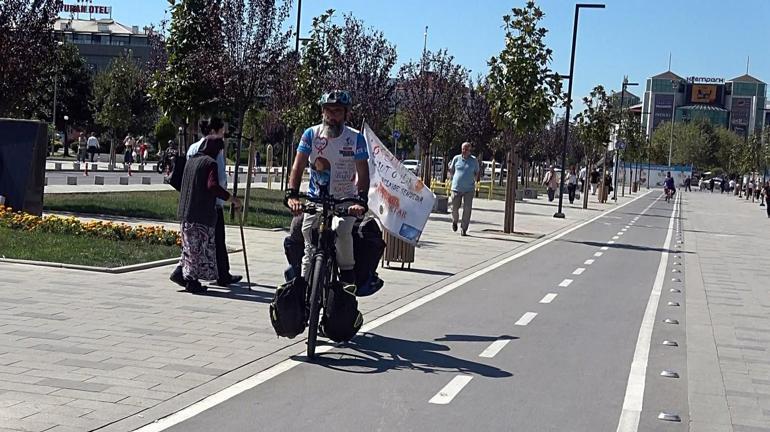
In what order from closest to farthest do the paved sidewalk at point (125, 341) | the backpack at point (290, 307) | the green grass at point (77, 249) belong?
the paved sidewalk at point (125, 341)
the backpack at point (290, 307)
the green grass at point (77, 249)

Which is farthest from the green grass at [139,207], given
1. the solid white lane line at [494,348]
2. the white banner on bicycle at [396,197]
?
the solid white lane line at [494,348]

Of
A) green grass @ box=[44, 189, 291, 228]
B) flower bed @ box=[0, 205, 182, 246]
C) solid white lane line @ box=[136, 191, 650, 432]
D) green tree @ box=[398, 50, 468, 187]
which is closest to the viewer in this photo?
solid white lane line @ box=[136, 191, 650, 432]

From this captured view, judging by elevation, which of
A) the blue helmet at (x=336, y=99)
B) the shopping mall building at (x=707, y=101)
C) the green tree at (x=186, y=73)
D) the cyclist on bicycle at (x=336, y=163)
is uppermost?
the shopping mall building at (x=707, y=101)

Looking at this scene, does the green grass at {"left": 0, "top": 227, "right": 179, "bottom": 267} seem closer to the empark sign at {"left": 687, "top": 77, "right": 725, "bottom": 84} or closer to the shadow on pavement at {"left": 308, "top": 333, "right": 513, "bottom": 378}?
the shadow on pavement at {"left": 308, "top": 333, "right": 513, "bottom": 378}

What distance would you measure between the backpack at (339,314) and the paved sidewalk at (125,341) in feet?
1.35

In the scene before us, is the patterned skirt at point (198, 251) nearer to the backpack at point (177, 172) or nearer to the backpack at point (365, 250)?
the backpack at point (177, 172)

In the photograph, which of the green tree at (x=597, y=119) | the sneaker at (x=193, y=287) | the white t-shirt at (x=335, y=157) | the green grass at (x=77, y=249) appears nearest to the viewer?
the white t-shirt at (x=335, y=157)

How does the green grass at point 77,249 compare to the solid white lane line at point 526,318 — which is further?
the green grass at point 77,249

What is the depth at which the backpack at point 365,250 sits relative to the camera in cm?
845

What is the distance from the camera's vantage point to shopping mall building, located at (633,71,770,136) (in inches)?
7283

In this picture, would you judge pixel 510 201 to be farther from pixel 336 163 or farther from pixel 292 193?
pixel 292 193

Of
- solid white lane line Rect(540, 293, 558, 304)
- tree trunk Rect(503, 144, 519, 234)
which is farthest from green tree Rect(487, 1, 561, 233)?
solid white lane line Rect(540, 293, 558, 304)

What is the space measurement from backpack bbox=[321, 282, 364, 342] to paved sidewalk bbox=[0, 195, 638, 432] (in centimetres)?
41

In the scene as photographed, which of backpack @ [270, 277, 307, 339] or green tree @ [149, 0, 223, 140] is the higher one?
green tree @ [149, 0, 223, 140]
